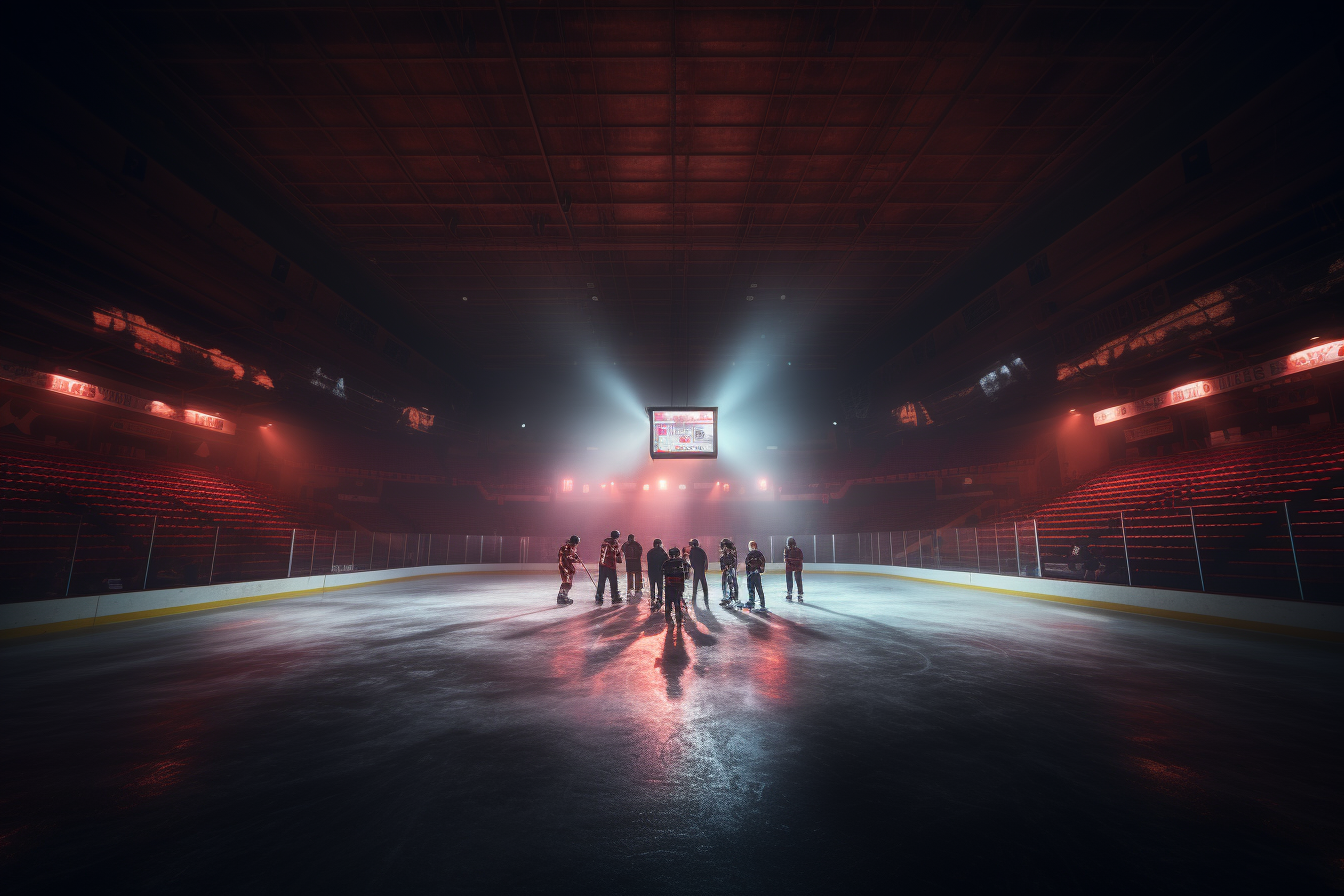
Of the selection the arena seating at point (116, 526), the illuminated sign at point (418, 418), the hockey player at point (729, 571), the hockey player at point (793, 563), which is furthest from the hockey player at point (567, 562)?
the illuminated sign at point (418, 418)

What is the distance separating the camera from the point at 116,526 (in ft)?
38.2

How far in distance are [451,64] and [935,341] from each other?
58.8 ft

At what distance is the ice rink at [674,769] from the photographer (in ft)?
8.45

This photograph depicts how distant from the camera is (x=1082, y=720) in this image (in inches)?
180

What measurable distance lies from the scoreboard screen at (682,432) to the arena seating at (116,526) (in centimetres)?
1206

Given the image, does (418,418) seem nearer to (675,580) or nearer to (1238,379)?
(675,580)

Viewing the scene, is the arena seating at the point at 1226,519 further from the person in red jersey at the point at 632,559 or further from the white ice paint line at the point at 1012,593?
the person in red jersey at the point at 632,559

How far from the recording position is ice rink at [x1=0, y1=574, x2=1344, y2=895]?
257cm

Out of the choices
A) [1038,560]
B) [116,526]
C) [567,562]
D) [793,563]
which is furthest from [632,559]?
[116,526]

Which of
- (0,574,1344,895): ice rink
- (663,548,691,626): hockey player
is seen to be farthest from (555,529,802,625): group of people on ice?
(0,574,1344,895): ice rink

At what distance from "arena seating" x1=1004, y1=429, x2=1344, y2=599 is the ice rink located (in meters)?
3.82

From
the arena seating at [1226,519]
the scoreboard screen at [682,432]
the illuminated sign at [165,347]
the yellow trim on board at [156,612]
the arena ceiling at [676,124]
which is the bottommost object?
the yellow trim on board at [156,612]

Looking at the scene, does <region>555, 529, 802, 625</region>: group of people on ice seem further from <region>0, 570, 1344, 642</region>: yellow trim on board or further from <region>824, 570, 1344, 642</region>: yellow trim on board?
<region>0, 570, 1344, 642</region>: yellow trim on board

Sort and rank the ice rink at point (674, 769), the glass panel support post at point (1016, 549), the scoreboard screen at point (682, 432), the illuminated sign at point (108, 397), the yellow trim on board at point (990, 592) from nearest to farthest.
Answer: the ice rink at point (674, 769) → the yellow trim on board at point (990, 592) → the illuminated sign at point (108, 397) → the glass panel support post at point (1016, 549) → the scoreboard screen at point (682, 432)
